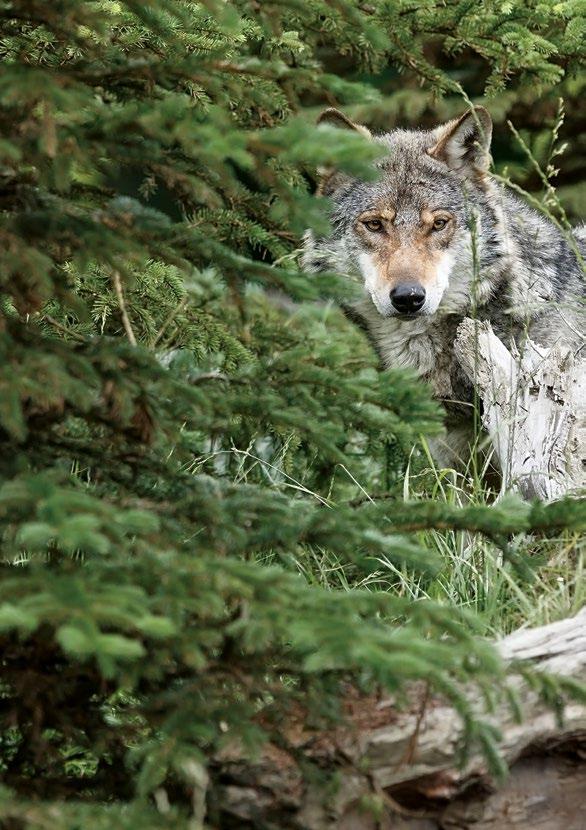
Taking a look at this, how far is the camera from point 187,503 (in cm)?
269

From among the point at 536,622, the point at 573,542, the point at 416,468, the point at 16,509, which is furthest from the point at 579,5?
the point at 16,509

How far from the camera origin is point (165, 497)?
283 centimetres

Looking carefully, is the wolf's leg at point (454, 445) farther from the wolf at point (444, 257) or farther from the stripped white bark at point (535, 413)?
the stripped white bark at point (535, 413)

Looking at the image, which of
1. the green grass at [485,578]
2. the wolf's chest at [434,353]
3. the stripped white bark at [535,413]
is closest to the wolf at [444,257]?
the wolf's chest at [434,353]

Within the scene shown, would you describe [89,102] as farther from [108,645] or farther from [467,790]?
[467,790]

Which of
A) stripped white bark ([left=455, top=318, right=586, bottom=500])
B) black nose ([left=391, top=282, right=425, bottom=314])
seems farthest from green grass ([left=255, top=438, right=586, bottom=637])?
black nose ([left=391, top=282, right=425, bottom=314])

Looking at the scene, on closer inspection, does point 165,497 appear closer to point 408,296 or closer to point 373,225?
point 408,296

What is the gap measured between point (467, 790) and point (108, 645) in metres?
1.33

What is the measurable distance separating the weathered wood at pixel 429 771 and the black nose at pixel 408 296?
222 centimetres

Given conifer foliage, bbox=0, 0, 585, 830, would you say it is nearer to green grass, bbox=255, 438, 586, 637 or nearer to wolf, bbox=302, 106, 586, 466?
green grass, bbox=255, 438, 586, 637

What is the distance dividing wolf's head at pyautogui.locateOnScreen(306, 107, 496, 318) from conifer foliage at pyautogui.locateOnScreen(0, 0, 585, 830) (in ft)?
5.85

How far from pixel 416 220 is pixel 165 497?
290 centimetres

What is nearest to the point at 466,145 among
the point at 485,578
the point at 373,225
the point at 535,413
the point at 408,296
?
the point at 373,225

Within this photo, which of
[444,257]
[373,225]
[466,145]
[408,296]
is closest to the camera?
[408,296]
